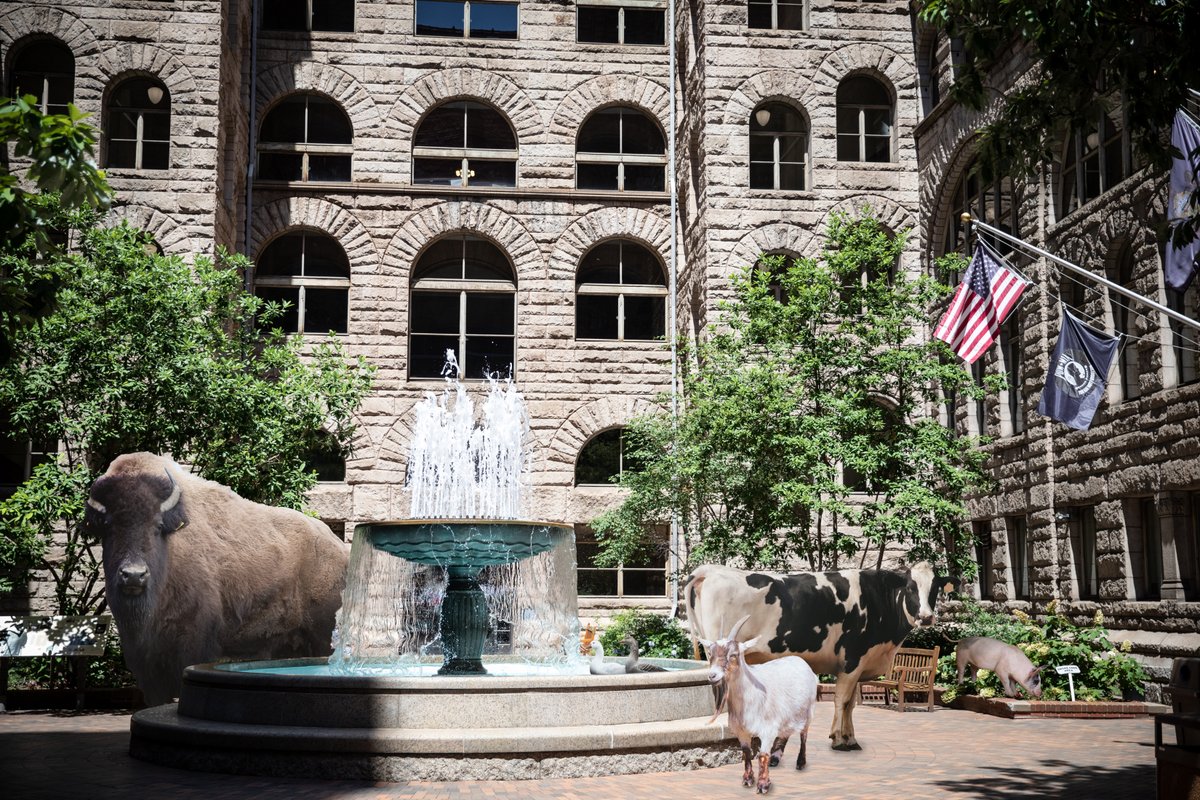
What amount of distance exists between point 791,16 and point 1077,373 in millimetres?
15759

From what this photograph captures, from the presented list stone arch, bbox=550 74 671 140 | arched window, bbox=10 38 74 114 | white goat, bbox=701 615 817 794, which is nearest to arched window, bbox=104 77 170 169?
arched window, bbox=10 38 74 114

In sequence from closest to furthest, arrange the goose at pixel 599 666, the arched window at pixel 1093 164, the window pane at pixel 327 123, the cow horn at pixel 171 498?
the goose at pixel 599 666
the cow horn at pixel 171 498
the arched window at pixel 1093 164
the window pane at pixel 327 123

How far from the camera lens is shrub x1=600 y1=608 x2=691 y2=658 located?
22.2 m

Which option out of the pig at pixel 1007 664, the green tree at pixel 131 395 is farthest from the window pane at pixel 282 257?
the pig at pixel 1007 664

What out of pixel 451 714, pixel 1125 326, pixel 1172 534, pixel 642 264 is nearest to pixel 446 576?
pixel 451 714

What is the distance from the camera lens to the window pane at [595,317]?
31.5m

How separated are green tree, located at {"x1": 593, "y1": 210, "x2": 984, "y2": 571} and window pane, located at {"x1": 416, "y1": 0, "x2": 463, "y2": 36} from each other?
41.0 ft

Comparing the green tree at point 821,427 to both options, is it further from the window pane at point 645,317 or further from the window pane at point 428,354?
the window pane at point 428,354

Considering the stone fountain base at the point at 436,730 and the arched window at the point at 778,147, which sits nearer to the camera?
the stone fountain base at the point at 436,730

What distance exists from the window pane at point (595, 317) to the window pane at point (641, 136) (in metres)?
4.06

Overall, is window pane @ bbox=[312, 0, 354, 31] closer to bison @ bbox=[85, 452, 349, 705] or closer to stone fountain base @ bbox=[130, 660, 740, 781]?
bison @ bbox=[85, 452, 349, 705]

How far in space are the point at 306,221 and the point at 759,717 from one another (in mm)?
24103

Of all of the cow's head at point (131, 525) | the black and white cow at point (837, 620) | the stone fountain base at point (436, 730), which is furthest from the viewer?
the cow's head at point (131, 525)

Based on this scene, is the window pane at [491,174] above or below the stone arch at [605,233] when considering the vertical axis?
above
